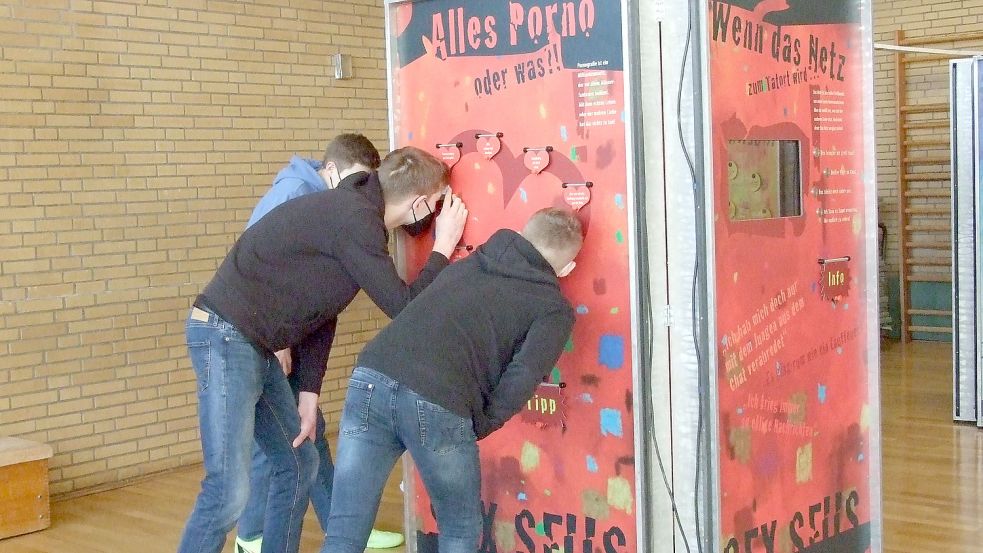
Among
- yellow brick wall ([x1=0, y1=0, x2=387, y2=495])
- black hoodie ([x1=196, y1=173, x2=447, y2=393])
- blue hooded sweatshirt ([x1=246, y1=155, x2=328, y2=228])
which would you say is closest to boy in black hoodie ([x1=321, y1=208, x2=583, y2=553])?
black hoodie ([x1=196, y1=173, x2=447, y2=393])

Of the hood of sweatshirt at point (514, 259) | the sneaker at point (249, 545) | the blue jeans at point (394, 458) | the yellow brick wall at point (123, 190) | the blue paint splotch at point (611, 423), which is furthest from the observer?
→ the yellow brick wall at point (123, 190)

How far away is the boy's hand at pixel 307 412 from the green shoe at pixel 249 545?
45 centimetres

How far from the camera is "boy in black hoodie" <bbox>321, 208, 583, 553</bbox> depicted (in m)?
2.58

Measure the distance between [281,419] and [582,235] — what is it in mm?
1088

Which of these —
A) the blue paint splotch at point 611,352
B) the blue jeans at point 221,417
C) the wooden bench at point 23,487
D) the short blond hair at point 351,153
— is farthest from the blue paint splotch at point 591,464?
the wooden bench at point 23,487

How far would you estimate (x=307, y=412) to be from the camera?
11.4 feet

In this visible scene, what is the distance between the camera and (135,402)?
5.64 metres

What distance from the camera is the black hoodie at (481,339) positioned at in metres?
2.59

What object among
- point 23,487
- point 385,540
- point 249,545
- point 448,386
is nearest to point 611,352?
point 448,386

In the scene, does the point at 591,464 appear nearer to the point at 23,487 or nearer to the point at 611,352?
the point at 611,352

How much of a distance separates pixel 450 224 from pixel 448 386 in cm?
78

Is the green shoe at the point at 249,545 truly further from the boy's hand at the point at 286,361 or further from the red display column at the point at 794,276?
the red display column at the point at 794,276

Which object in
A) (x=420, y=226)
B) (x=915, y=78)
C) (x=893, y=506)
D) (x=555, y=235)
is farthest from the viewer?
(x=915, y=78)

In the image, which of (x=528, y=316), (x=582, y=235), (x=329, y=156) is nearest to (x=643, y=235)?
(x=582, y=235)
